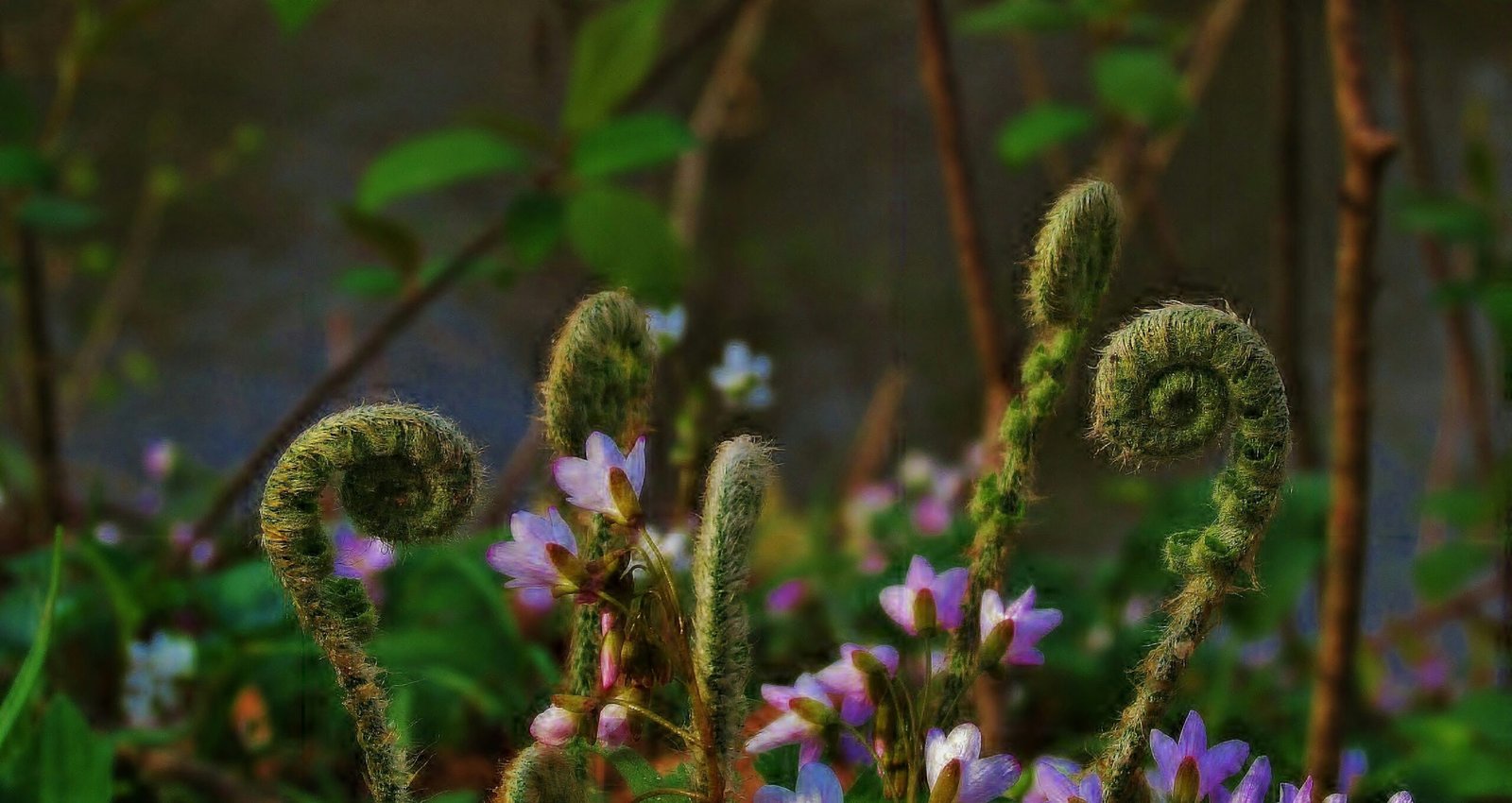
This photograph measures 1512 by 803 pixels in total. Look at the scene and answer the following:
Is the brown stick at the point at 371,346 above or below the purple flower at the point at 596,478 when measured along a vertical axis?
above

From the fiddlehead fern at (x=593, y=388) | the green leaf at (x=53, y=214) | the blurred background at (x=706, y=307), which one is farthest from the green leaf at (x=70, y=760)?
the green leaf at (x=53, y=214)

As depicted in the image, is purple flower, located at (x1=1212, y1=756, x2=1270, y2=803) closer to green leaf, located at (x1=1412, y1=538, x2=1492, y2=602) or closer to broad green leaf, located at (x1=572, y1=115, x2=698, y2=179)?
broad green leaf, located at (x1=572, y1=115, x2=698, y2=179)

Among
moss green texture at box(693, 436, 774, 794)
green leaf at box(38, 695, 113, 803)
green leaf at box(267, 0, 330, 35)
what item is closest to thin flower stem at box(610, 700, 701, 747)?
moss green texture at box(693, 436, 774, 794)

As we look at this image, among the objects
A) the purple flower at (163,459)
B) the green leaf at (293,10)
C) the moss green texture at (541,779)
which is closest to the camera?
the moss green texture at (541,779)

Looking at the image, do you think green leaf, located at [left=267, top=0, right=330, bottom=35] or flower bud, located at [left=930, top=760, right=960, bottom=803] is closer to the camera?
flower bud, located at [left=930, top=760, right=960, bottom=803]

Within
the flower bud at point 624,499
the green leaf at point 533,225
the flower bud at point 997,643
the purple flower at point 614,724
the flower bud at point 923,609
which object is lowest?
the purple flower at point 614,724

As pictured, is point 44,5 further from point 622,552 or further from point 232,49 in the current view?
point 622,552

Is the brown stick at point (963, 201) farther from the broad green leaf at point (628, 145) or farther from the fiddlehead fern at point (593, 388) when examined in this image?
the fiddlehead fern at point (593, 388)

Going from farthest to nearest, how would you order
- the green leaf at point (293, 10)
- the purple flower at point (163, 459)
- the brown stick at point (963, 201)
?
the purple flower at point (163, 459) < the brown stick at point (963, 201) < the green leaf at point (293, 10)

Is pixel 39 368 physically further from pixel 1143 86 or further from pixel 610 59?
pixel 1143 86
